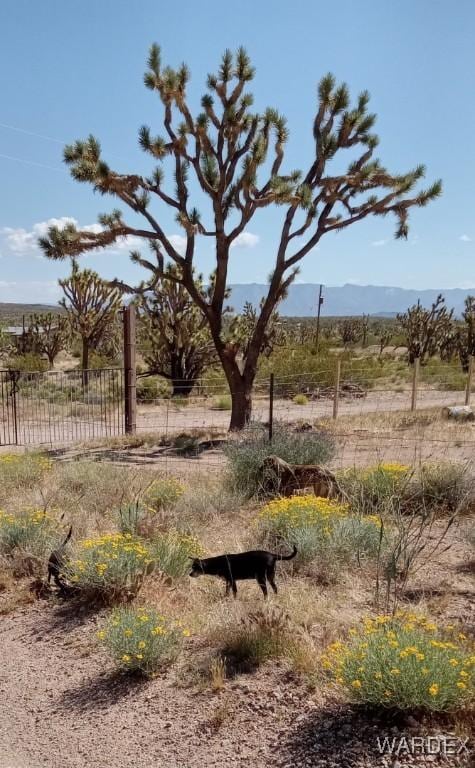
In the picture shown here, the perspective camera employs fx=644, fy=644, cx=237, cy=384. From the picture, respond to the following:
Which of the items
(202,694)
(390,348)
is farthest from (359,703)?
(390,348)

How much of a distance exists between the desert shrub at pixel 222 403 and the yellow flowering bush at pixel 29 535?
1413 cm

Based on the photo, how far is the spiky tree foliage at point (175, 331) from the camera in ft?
74.5

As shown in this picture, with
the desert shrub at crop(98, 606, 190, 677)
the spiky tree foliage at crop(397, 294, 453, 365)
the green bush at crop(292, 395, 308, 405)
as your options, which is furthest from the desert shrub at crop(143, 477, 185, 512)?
the spiky tree foliage at crop(397, 294, 453, 365)

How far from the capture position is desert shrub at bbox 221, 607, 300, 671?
390cm

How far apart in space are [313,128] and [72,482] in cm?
988

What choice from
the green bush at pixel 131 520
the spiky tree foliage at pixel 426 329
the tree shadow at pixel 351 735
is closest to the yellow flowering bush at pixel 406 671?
the tree shadow at pixel 351 735

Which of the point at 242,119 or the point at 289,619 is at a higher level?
the point at 242,119

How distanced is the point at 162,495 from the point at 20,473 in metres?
2.52

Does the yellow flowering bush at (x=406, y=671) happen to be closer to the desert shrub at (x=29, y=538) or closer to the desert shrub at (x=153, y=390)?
the desert shrub at (x=29, y=538)

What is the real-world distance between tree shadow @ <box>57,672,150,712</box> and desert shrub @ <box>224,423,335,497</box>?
396 centimetres

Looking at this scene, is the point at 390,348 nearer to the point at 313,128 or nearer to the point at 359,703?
the point at 313,128

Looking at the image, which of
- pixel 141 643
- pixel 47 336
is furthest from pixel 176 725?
pixel 47 336

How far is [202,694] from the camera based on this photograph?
365 centimetres

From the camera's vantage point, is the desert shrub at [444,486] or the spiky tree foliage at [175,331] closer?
the desert shrub at [444,486]
